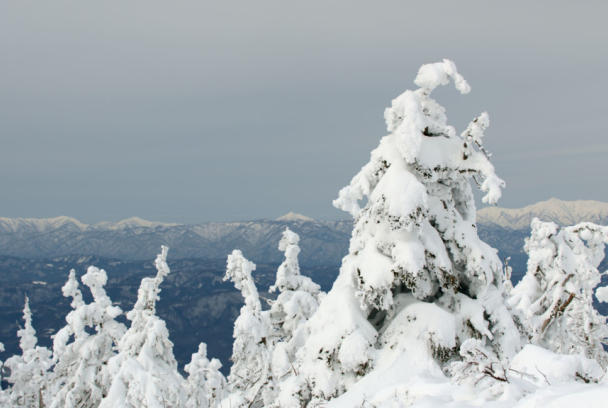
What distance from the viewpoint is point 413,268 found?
380 inches

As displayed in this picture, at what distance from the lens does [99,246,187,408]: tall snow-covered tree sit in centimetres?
1794

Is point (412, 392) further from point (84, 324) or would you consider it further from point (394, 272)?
point (84, 324)

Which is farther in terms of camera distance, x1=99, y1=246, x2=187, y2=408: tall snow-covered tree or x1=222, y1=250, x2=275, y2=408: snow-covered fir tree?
x1=99, y1=246, x2=187, y2=408: tall snow-covered tree

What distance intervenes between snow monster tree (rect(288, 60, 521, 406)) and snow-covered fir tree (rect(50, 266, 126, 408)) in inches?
546

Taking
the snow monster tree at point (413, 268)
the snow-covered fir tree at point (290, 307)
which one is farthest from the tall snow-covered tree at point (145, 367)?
the snow monster tree at point (413, 268)

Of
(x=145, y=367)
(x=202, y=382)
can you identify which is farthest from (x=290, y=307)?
(x=202, y=382)

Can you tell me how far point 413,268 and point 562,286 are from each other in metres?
7.60

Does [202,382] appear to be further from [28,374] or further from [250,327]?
[250,327]

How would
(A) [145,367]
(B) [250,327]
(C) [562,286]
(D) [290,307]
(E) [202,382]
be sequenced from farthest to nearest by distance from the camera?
(E) [202,382] < (D) [290,307] < (A) [145,367] < (B) [250,327] < (C) [562,286]

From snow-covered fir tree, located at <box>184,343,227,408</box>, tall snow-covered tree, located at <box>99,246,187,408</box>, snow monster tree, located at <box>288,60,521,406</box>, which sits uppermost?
snow monster tree, located at <box>288,60,521,406</box>

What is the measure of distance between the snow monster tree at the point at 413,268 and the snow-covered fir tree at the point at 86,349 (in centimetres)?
1386

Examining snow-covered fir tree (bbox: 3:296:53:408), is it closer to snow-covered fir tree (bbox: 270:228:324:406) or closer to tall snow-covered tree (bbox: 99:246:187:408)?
tall snow-covered tree (bbox: 99:246:187:408)

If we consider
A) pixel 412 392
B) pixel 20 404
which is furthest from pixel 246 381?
pixel 20 404

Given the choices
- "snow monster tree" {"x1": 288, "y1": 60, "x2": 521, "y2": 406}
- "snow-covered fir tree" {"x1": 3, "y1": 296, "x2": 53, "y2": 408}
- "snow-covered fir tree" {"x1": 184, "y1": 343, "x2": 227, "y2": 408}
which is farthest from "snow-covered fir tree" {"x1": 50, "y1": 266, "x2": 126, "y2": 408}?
"snow monster tree" {"x1": 288, "y1": 60, "x2": 521, "y2": 406}
